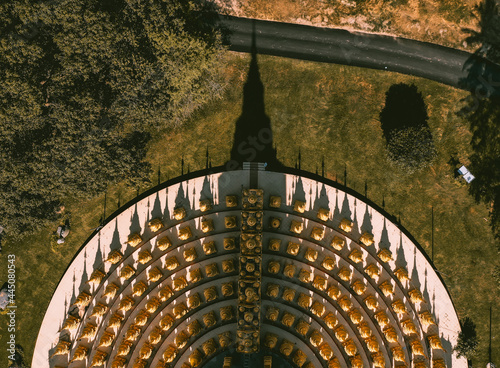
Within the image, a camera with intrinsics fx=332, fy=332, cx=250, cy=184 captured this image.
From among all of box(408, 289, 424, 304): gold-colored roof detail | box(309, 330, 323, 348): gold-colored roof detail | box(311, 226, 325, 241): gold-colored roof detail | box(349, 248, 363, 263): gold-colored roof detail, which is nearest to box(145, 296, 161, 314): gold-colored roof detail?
box(309, 330, 323, 348): gold-colored roof detail

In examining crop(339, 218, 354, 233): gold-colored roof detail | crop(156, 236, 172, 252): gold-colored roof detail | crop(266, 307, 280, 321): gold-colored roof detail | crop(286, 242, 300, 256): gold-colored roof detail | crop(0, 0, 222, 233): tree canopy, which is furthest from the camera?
crop(156, 236, 172, 252): gold-colored roof detail

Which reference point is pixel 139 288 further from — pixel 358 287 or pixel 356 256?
pixel 356 256

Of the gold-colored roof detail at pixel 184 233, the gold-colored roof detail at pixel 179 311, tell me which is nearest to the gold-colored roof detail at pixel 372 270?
the gold-colored roof detail at pixel 184 233

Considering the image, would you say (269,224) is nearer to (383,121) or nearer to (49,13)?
(383,121)

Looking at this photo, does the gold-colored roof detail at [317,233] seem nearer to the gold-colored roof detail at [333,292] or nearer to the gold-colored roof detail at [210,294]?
the gold-colored roof detail at [333,292]

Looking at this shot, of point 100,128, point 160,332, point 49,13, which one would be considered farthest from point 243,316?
point 49,13

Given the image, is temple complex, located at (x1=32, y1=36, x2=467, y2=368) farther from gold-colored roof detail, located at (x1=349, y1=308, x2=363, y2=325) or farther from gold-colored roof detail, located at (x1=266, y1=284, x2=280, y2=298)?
gold-colored roof detail, located at (x1=266, y1=284, x2=280, y2=298)
